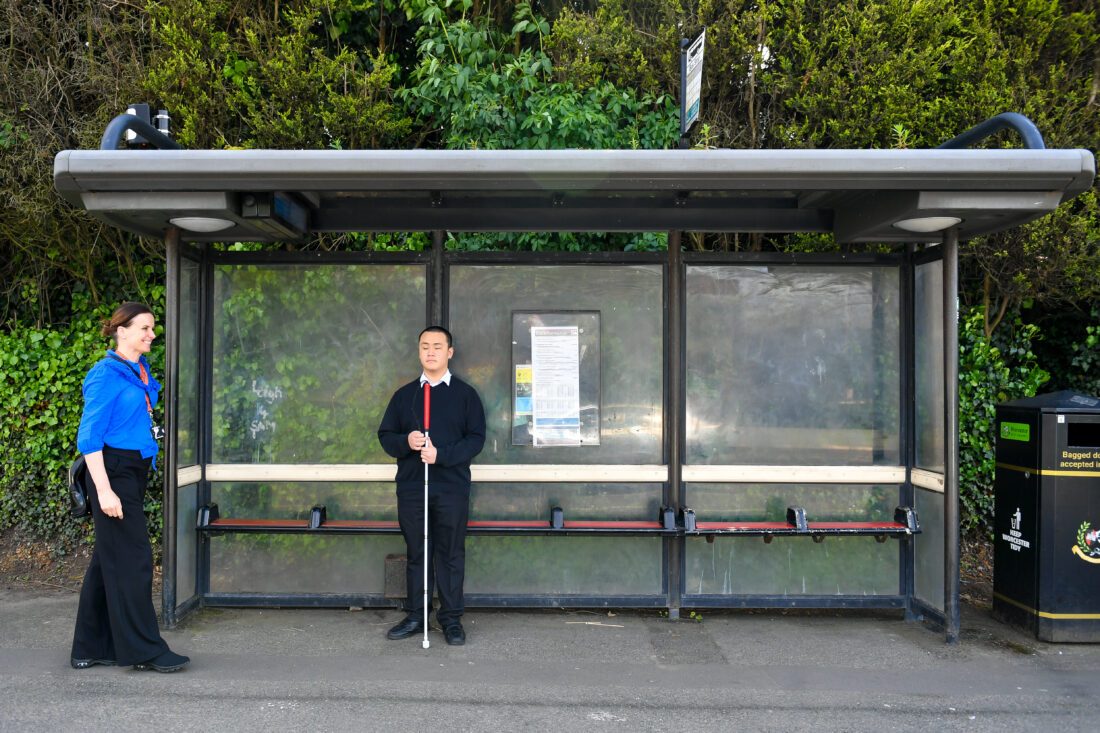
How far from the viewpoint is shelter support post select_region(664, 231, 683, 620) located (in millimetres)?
5445

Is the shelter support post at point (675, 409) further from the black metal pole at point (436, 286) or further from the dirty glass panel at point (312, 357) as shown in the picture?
the dirty glass panel at point (312, 357)

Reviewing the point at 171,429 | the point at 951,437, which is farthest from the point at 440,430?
the point at 951,437

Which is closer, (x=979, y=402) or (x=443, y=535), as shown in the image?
(x=443, y=535)

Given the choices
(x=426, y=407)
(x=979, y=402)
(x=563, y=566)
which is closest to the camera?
(x=426, y=407)

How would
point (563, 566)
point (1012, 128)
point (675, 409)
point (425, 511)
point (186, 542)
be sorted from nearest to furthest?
point (1012, 128)
point (425, 511)
point (186, 542)
point (675, 409)
point (563, 566)

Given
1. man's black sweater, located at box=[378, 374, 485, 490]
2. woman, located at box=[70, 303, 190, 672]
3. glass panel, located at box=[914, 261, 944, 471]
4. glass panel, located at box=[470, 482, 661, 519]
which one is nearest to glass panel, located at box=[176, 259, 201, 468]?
woman, located at box=[70, 303, 190, 672]

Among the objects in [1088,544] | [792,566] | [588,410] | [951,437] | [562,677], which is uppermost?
[588,410]

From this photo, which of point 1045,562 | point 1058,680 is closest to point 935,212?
point 1045,562

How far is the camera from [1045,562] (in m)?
4.93

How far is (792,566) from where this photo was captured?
555 centimetres

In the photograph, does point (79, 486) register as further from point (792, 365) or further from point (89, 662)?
point (792, 365)

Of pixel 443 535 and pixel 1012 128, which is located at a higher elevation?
pixel 1012 128

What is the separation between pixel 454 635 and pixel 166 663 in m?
1.55

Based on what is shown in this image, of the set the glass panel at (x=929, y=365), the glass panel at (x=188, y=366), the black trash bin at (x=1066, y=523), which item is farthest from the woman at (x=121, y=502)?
the black trash bin at (x=1066, y=523)
